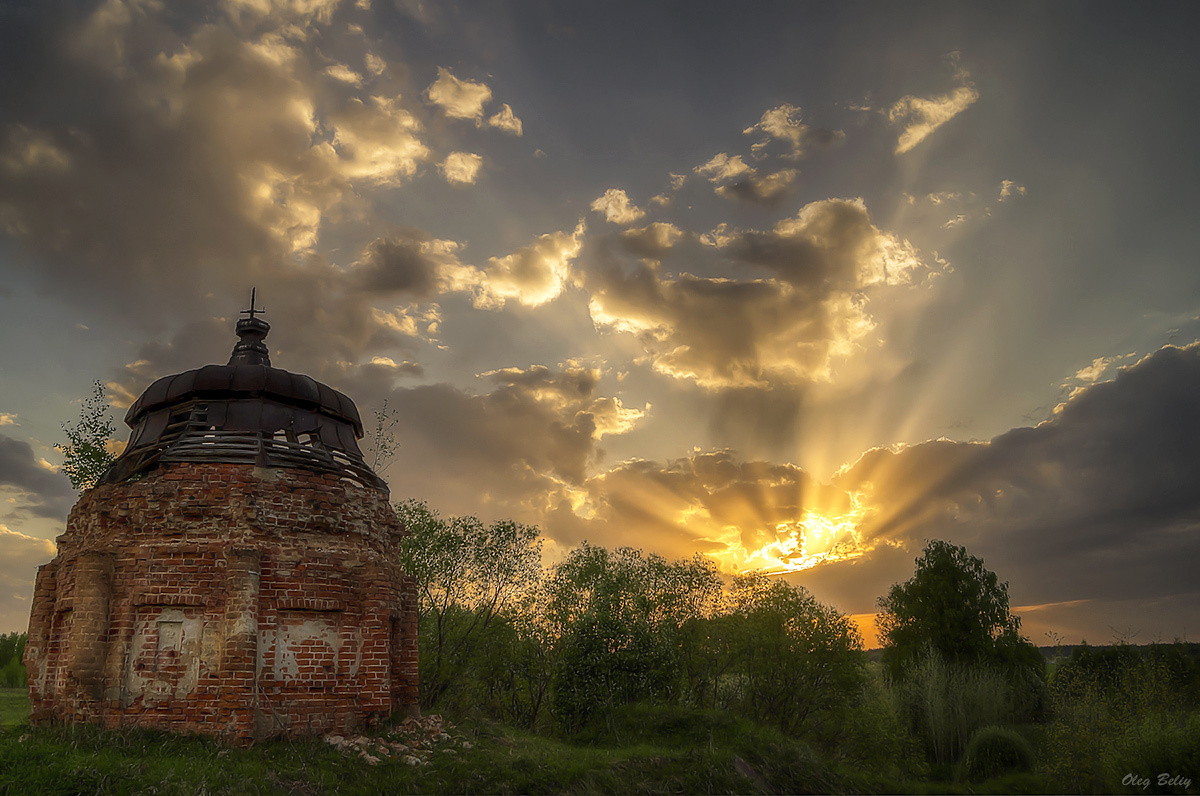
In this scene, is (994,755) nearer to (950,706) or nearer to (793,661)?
(950,706)

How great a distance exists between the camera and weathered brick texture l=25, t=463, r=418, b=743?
12.1m

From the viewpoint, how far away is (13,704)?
27719 mm

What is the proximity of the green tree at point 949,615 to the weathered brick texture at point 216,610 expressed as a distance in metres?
33.6

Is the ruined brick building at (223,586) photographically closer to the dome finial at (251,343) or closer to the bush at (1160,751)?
the dome finial at (251,343)

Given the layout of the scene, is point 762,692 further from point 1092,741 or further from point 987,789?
point 1092,741

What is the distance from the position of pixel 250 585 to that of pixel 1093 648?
2091 inches

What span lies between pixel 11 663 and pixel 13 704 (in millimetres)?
15169

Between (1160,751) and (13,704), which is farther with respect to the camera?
(13,704)

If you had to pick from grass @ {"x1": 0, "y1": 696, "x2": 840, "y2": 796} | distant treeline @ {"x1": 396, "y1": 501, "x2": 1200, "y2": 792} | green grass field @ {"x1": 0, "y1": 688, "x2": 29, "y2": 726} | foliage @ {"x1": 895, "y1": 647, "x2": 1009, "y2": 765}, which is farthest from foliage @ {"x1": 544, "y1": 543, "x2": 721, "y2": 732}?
green grass field @ {"x1": 0, "y1": 688, "x2": 29, "y2": 726}

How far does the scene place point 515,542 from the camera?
111 ft

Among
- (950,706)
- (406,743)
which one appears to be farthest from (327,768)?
(950,706)

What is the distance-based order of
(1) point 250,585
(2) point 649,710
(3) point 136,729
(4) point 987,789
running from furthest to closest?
(4) point 987,789, (2) point 649,710, (1) point 250,585, (3) point 136,729

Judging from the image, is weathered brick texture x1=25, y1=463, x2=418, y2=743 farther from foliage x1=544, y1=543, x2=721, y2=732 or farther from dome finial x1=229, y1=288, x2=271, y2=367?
foliage x1=544, y1=543, x2=721, y2=732

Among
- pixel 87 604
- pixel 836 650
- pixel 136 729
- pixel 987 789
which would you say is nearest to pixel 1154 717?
pixel 987 789
